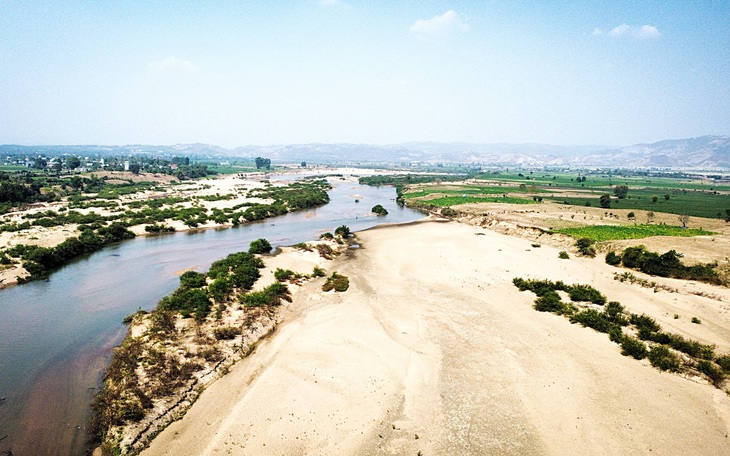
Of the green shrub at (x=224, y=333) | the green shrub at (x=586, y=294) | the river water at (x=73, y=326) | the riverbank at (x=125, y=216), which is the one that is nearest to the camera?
the river water at (x=73, y=326)

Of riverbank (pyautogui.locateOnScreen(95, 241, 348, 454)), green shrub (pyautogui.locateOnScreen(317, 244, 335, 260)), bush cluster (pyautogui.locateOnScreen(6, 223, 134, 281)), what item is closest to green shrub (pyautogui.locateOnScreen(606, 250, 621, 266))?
green shrub (pyautogui.locateOnScreen(317, 244, 335, 260))

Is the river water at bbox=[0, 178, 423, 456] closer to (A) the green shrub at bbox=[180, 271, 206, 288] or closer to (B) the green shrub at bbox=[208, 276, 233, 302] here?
(A) the green shrub at bbox=[180, 271, 206, 288]

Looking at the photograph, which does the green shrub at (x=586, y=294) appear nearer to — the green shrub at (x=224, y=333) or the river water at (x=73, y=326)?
the green shrub at (x=224, y=333)

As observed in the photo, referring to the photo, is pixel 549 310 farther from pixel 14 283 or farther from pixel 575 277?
pixel 14 283

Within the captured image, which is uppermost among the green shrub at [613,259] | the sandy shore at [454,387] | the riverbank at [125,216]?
the riverbank at [125,216]

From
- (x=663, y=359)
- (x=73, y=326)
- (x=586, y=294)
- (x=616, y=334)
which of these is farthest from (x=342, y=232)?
(x=663, y=359)

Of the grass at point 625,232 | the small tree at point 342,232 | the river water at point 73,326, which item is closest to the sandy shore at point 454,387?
the river water at point 73,326

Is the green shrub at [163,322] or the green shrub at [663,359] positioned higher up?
the green shrub at [163,322]
